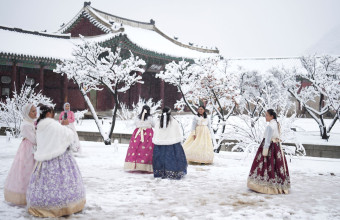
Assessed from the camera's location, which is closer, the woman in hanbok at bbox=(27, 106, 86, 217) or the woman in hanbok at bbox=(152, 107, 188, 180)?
the woman in hanbok at bbox=(27, 106, 86, 217)

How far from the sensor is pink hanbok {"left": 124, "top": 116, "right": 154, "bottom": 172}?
7.66 m

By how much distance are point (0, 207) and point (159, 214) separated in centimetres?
227

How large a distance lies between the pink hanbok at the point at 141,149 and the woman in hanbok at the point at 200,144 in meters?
1.56

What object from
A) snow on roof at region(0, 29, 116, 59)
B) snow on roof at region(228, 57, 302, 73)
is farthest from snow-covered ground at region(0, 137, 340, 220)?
snow on roof at region(228, 57, 302, 73)

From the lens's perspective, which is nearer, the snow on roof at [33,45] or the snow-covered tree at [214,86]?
the snow-covered tree at [214,86]

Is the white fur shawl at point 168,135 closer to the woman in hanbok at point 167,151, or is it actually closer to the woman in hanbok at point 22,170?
the woman in hanbok at point 167,151

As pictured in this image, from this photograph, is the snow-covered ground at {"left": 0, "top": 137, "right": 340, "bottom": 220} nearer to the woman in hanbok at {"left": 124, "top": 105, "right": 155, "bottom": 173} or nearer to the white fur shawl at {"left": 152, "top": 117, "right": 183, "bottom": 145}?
the woman in hanbok at {"left": 124, "top": 105, "right": 155, "bottom": 173}

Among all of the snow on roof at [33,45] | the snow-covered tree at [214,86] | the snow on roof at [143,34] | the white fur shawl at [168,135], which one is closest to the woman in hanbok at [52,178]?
the white fur shawl at [168,135]

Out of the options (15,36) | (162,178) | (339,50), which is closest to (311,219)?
(162,178)

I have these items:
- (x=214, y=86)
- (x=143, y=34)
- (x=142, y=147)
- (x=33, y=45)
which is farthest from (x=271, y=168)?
(x=143, y=34)

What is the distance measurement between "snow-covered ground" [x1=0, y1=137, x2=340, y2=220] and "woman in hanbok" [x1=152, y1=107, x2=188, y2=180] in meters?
0.23

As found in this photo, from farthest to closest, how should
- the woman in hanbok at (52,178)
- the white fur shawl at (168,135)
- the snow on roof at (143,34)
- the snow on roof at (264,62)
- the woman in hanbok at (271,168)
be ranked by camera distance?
the snow on roof at (264,62)
the snow on roof at (143,34)
the white fur shawl at (168,135)
the woman in hanbok at (271,168)
the woman in hanbok at (52,178)

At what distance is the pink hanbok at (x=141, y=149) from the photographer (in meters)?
7.66

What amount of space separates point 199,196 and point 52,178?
2.46m
